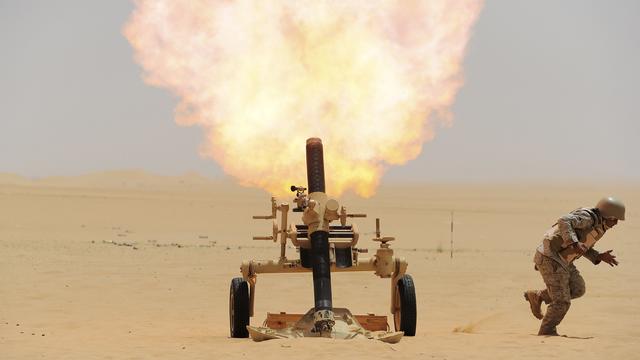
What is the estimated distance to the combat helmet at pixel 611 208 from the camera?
15.5 m

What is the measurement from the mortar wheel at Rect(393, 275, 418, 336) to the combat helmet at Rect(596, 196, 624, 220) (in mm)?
2730

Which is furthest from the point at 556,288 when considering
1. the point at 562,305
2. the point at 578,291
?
the point at 578,291

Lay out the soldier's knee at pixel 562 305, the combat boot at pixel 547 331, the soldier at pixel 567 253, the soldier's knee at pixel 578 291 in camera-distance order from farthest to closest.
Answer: the soldier's knee at pixel 578 291 < the combat boot at pixel 547 331 < the soldier's knee at pixel 562 305 < the soldier at pixel 567 253

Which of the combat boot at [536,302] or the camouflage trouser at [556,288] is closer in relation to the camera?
the camouflage trouser at [556,288]

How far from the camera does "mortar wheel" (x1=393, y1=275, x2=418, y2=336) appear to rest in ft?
52.5

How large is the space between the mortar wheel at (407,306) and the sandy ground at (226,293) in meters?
0.40

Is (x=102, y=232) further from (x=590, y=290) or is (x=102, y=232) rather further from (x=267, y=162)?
(x=267, y=162)

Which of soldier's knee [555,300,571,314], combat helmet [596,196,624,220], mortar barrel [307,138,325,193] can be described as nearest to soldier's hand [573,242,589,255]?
combat helmet [596,196,624,220]

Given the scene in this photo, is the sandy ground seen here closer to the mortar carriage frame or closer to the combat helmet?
the mortar carriage frame

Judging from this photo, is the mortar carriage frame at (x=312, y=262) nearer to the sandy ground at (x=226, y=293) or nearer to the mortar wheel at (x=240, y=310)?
the mortar wheel at (x=240, y=310)

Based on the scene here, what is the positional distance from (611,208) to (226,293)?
1089 cm

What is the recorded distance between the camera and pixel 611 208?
15547mm

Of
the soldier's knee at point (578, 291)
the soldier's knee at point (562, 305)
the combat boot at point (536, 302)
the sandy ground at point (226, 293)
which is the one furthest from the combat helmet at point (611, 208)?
the sandy ground at point (226, 293)

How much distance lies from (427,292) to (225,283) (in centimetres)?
457
